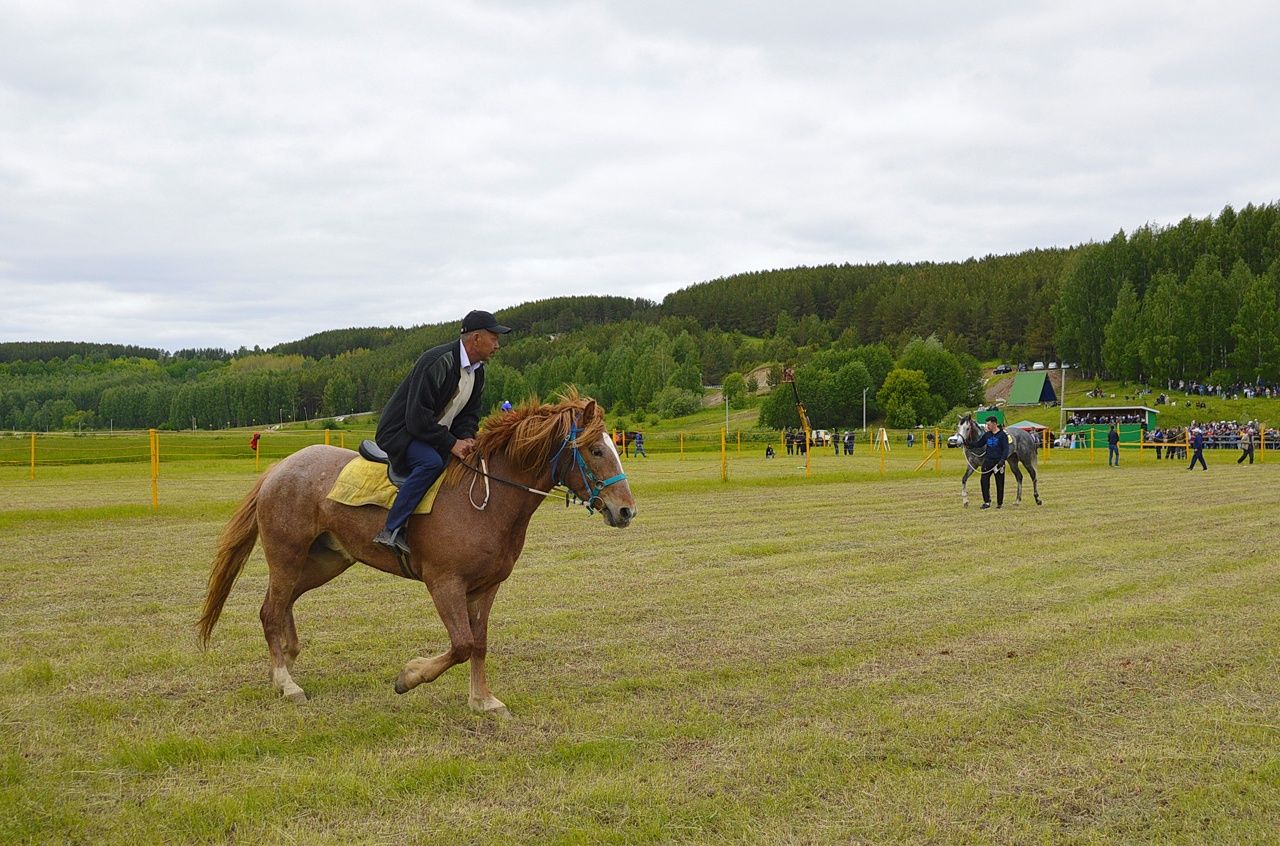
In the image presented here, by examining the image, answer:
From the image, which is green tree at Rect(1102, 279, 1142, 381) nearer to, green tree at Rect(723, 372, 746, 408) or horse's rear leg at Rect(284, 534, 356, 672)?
green tree at Rect(723, 372, 746, 408)

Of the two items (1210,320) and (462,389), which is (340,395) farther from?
(462,389)

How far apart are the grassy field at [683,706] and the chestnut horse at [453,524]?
49 centimetres

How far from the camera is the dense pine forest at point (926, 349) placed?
109 metres

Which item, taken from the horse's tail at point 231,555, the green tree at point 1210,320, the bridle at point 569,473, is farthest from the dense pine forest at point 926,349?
the bridle at point 569,473

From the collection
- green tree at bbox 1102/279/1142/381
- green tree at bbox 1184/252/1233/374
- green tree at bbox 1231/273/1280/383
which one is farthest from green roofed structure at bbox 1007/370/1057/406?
green tree at bbox 1231/273/1280/383

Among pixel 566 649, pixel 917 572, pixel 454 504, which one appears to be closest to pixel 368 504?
pixel 454 504

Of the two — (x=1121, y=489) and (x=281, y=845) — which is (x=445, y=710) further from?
(x=1121, y=489)

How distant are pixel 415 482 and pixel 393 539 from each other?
450mm

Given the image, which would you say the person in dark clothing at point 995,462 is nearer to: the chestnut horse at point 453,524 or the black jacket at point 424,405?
the chestnut horse at point 453,524

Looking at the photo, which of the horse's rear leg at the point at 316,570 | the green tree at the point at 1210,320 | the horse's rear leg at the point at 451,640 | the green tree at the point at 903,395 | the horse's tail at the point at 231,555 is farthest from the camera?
the green tree at the point at 903,395

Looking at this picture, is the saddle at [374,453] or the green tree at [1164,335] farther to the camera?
the green tree at [1164,335]

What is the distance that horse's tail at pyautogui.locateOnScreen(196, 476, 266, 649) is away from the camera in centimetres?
769

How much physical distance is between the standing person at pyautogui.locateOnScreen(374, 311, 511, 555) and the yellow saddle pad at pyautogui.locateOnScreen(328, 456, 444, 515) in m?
0.07

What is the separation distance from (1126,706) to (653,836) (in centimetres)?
406
